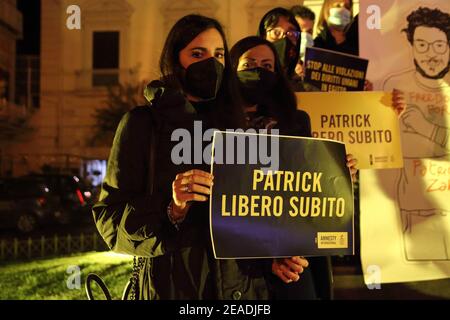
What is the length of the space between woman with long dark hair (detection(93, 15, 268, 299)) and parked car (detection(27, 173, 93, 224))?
1.12m

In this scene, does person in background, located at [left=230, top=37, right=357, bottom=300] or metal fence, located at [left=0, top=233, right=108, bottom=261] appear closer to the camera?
person in background, located at [left=230, top=37, right=357, bottom=300]

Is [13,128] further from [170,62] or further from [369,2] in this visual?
[369,2]

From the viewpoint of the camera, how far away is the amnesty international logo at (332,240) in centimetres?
183

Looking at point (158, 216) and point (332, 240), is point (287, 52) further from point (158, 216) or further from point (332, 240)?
point (158, 216)

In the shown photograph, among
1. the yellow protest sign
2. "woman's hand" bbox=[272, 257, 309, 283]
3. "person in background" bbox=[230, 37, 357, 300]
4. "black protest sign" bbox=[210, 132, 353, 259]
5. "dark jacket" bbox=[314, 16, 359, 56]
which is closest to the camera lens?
"black protest sign" bbox=[210, 132, 353, 259]

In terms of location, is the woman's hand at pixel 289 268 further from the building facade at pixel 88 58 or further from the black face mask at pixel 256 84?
the building facade at pixel 88 58

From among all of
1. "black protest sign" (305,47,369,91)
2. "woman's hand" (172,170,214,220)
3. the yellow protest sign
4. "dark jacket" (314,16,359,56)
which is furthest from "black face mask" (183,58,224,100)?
"dark jacket" (314,16,359,56)

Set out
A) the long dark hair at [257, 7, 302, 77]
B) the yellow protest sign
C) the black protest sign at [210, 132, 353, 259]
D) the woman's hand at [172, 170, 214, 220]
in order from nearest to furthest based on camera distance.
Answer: the woman's hand at [172, 170, 214, 220] → the black protest sign at [210, 132, 353, 259] → the yellow protest sign → the long dark hair at [257, 7, 302, 77]

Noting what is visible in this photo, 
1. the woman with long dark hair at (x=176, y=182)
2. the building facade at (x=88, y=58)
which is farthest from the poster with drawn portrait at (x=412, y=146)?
the woman with long dark hair at (x=176, y=182)

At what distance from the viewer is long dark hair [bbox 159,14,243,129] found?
176cm

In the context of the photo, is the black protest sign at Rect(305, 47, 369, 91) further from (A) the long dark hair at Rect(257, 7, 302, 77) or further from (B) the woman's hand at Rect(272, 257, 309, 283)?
(B) the woman's hand at Rect(272, 257, 309, 283)

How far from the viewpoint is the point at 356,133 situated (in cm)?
267

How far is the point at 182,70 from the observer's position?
1.76 m
